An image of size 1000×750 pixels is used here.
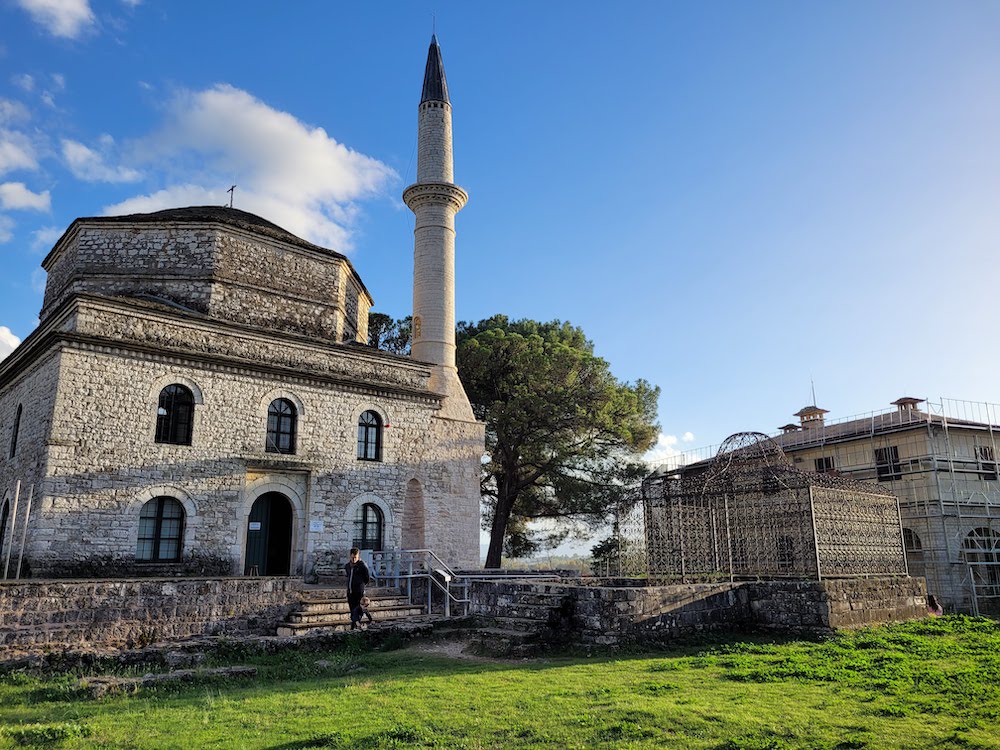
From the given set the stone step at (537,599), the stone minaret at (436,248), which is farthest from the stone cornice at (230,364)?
the stone step at (537,599)

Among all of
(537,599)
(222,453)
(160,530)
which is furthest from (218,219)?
(537,599)

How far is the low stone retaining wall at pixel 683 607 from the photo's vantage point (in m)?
10.6

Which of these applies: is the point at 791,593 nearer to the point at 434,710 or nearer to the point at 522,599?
the point at 522,599

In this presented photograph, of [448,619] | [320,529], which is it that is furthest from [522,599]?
[320,529]

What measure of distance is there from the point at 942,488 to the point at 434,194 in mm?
19348

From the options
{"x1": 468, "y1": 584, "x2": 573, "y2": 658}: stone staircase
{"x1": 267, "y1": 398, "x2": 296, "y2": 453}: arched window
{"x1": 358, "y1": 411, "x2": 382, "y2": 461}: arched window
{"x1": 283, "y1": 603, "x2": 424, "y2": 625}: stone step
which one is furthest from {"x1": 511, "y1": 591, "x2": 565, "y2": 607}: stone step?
{"x1": 358, "y1": 411, "x2": 382, "y2": 461}: arched window

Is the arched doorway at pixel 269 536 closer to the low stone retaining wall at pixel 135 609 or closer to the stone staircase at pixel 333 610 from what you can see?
the stone staircase at pixel 333 610

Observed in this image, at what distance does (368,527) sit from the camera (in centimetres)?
1883

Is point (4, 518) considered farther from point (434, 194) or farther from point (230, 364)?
point (434, 194)

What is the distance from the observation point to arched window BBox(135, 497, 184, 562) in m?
15.5

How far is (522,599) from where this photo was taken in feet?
37.7

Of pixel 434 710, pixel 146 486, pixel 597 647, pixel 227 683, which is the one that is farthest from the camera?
pixel 146 486

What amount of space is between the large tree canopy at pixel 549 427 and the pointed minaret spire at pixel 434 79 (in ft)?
31.2

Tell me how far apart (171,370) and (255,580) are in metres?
5.86
